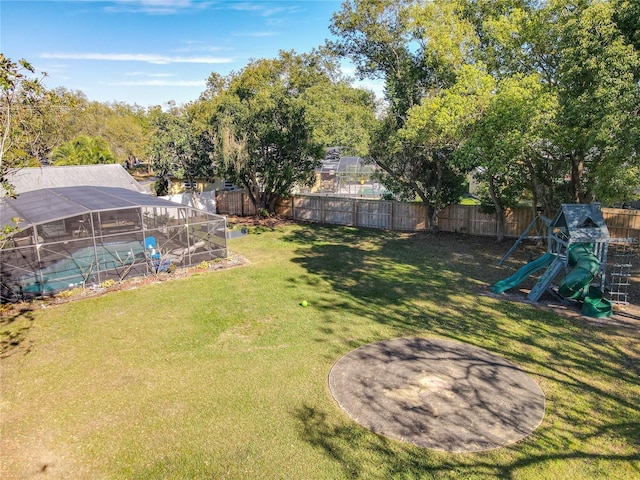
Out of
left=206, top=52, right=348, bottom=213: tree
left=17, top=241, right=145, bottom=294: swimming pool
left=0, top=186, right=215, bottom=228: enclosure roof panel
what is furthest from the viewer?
left=206, top=52, right=348, bottom=213: tree

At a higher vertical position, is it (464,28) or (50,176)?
(464,28)

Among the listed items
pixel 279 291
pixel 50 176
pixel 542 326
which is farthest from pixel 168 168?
pixel 542 326

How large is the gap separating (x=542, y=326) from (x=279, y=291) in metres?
7.32

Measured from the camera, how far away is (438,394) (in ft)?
23.3

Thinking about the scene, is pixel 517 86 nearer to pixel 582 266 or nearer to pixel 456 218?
pixel 582 266

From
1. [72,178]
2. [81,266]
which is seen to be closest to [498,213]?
[81,266]

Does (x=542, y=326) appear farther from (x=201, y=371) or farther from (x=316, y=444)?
(x=201, y=371)

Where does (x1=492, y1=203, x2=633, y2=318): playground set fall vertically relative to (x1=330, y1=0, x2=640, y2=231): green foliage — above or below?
below

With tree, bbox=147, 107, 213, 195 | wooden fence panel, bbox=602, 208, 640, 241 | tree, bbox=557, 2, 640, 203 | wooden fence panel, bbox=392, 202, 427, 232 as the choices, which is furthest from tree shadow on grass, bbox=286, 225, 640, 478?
tree, bbox=147, 107, 213, 195

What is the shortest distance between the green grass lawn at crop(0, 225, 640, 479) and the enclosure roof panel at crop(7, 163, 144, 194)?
1082cm

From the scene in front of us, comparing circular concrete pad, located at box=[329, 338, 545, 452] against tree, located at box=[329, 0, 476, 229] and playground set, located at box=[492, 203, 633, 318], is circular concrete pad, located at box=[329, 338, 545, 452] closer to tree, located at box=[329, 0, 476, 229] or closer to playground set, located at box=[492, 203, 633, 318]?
playground set, located at box=[492, 203, 633, 318]

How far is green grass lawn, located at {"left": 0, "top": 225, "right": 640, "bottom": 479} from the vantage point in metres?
5.56

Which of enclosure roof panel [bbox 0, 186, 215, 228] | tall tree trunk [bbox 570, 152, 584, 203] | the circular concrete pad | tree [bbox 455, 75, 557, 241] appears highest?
tree [bbox 455, 75, 557, 241]

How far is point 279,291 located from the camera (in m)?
12.4
